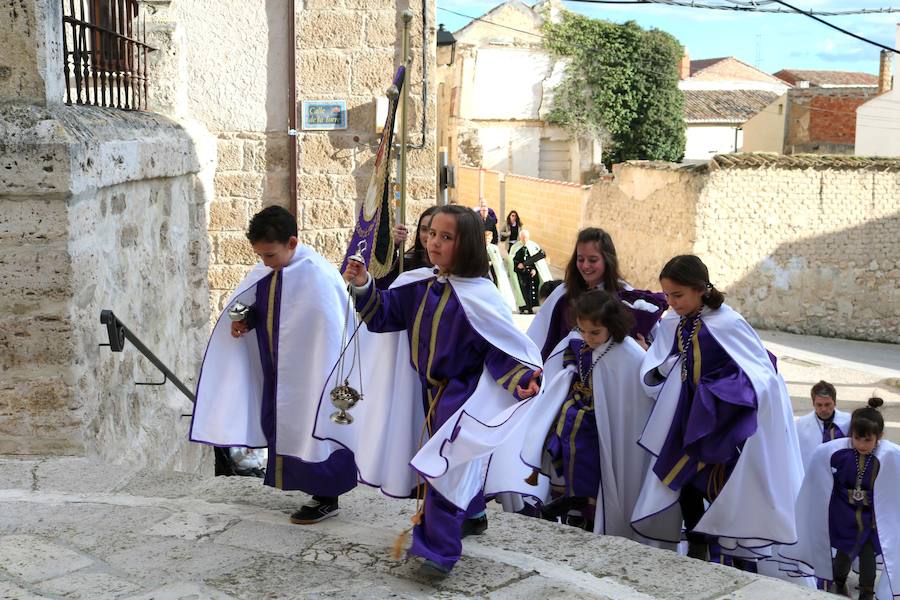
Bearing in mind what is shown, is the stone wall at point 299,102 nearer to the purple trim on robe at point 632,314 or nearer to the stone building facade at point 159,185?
the stone building facade at point 159,185

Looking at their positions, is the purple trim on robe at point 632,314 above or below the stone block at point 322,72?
below

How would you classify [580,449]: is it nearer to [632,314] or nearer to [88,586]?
[632,314]

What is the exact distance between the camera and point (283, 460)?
4004 millimetres

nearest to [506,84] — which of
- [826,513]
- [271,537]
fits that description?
[826,513]

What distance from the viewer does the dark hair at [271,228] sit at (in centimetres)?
396

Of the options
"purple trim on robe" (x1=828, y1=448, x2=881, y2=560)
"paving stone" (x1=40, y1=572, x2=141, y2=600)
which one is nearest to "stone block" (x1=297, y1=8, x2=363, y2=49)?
"purple trim on robe" (x1=828, y1=448, x2=881, y2=560)

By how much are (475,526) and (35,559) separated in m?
1.53

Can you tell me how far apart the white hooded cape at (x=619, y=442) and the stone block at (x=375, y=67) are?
14.0 feet

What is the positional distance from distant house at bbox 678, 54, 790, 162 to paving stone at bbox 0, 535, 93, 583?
35745mm

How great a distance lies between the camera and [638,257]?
18656mm

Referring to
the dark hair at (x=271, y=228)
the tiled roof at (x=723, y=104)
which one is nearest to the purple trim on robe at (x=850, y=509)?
the dark hair at (x=271, y=228)

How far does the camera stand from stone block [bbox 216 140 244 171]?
8.30 m

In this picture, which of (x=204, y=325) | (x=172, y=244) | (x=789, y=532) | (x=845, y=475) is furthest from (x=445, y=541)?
(x=204, y=325)

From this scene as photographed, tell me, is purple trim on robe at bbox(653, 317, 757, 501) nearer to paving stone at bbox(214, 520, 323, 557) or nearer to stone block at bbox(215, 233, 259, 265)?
paving stone at bbox(214, 520, 323, 557)
